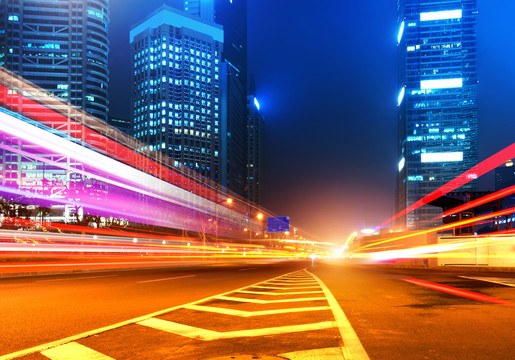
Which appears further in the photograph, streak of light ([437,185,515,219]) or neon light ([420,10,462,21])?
neon light ([420,10,462,21])

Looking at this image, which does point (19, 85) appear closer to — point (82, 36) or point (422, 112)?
point (82, 36)

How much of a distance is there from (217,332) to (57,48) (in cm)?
17486

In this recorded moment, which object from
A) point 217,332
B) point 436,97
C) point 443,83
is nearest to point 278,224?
point 217,332

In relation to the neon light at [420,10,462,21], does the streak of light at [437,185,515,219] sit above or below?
below

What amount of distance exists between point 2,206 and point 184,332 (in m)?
61.3

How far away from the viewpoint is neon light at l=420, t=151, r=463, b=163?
166 meters

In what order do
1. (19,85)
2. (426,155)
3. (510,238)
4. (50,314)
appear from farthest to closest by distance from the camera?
(426,155)
(19,85)
(510,238)
(50,314)

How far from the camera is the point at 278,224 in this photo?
83625 mm

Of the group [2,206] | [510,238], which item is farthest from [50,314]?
[2,206]

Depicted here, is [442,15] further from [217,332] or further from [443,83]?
[217,332]

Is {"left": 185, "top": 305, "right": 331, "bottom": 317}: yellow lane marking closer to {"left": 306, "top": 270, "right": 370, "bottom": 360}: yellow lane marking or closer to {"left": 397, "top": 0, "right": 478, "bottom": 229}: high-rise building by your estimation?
{"left": 306, "top": 270, "right": 370, "bottom": 360}: yellow lane marking

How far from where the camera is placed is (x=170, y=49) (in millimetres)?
198375

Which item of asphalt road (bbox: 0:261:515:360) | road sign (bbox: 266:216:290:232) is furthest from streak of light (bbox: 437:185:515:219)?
road sign (bbox: 266:216:290:232)

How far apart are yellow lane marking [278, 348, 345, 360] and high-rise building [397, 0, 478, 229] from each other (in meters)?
171
